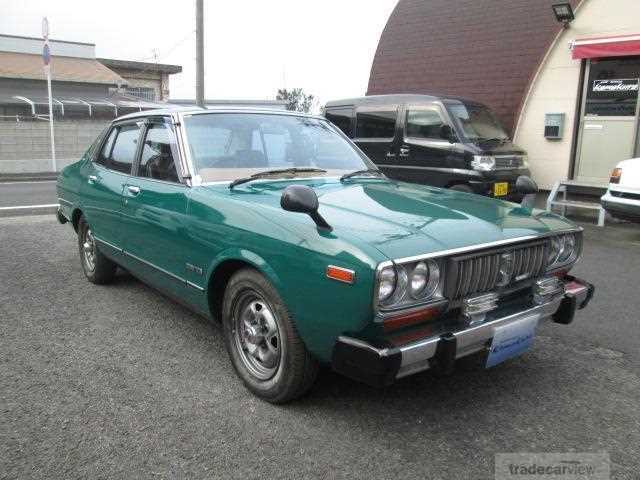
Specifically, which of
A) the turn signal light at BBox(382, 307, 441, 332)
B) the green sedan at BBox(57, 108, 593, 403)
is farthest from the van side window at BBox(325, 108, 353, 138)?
the turn signal light at BBox(382, 307, 441, 332)

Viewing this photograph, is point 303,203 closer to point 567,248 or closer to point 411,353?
point 411,353

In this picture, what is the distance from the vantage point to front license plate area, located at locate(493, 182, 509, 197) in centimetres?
812

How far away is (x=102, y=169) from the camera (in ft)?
15.8

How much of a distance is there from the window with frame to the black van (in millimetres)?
5041

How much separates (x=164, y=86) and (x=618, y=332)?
117ft

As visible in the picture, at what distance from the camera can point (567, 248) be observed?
334 cm

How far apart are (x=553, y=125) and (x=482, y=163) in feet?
13.4

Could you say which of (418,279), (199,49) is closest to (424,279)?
(418,279)

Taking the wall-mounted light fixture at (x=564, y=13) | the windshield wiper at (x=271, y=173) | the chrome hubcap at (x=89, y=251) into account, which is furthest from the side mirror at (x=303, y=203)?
the wall-mounted light fixture at (x=564, y=13)

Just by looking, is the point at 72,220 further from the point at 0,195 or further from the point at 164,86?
the point at 164,86

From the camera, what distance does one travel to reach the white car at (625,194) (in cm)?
721

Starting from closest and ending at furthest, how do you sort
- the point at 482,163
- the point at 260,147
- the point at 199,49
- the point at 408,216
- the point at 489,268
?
the point at 489,268 → the point at 408,216 → the point at 260,147 → the point at 482,163 → the point at 199,49

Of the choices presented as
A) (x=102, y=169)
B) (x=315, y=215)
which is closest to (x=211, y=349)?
(x=315, y=215)

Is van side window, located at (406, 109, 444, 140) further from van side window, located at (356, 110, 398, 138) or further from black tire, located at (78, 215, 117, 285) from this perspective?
black tire, located at (78, 215, 117, 285)
